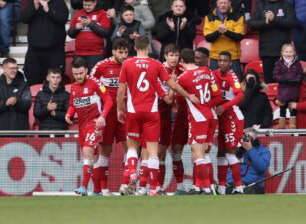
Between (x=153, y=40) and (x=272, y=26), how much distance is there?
2198 mm

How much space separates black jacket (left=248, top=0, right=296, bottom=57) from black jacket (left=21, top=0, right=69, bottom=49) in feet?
10.2

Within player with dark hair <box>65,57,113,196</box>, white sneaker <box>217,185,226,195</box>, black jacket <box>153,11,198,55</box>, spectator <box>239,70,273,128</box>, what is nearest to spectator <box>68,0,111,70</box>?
black jacket <box>153,11,198,55</box>

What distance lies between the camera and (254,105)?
17.3 metres

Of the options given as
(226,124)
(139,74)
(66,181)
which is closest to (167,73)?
(139,74)

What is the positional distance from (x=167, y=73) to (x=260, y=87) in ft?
10.2

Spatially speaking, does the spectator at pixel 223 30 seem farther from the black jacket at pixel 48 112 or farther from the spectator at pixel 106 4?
the black jacket at pixel 48 112

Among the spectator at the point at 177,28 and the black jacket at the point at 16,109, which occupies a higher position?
the spectator at the point at 177,28

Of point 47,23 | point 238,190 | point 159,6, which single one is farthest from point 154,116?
point 159,6

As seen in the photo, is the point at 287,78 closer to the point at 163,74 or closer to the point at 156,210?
the point at 163,74

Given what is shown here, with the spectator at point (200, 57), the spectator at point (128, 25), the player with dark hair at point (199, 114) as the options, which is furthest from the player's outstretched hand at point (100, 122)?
the spectator at point (128, 25)

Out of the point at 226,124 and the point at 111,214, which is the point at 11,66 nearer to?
the point at 226,124

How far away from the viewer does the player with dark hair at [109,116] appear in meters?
15.8

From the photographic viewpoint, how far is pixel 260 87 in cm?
1742

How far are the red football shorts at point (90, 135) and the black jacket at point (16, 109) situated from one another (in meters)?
1.89
